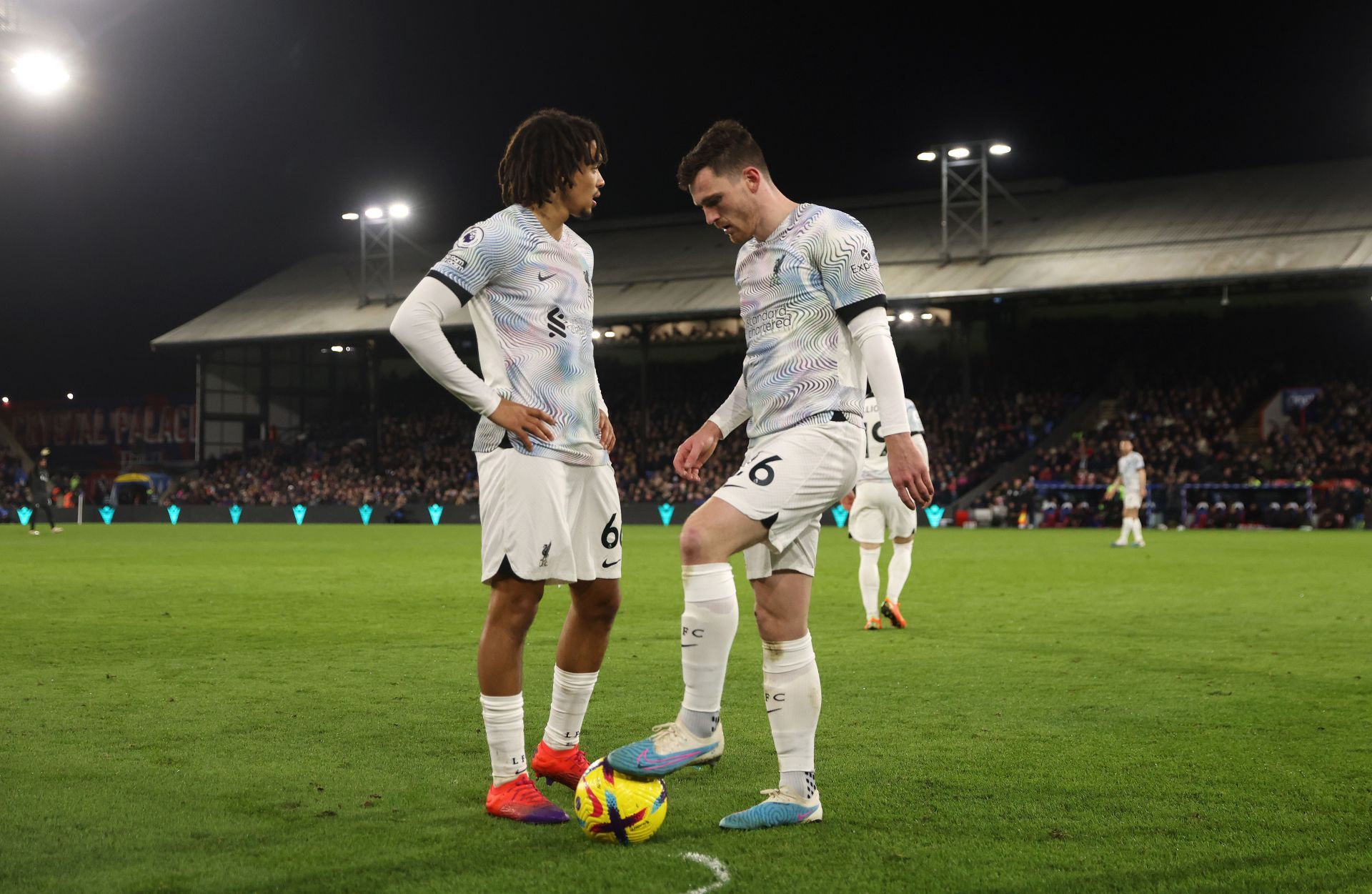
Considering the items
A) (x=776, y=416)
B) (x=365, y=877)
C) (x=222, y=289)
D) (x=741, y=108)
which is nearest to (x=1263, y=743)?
(x=776, y=416)

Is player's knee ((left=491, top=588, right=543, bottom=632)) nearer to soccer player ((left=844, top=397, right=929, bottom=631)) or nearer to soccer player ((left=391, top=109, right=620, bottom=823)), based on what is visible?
soccer player ((left=391, top=109, right=620, bottom=823))

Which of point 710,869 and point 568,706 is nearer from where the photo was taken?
point 710,869

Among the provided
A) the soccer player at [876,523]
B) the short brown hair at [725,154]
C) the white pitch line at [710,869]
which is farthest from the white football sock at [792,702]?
the soccer player at [876,523]

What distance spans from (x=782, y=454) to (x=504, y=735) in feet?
4.34

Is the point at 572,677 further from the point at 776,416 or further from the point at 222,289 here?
the point at 222,289

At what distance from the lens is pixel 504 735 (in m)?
4.18

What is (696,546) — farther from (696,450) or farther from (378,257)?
(378,257)

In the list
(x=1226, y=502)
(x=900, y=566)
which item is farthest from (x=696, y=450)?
(x=1226, y=502)

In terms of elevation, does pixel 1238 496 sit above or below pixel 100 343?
below

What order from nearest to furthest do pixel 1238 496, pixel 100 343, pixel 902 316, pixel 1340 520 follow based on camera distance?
pixel 1340 520
pixel 1238 496
pixel 902 316
pixel 100 343

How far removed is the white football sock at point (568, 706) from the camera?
4469 mm

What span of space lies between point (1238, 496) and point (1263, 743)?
30579 millimetres

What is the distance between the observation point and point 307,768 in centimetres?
474

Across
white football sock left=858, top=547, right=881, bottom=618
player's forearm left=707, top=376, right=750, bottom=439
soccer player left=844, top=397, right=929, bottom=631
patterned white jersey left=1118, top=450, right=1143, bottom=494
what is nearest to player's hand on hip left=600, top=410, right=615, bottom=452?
player's forearm left=707, top=376, right=750, bottom=439
